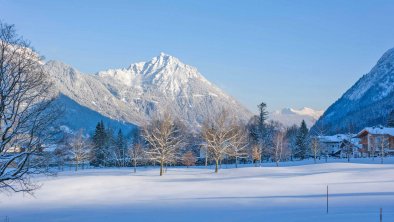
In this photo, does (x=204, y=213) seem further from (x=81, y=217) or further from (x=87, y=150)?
(x=87, y=150)

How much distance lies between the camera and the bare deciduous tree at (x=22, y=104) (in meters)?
15.8

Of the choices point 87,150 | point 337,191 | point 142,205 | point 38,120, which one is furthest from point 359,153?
point 38,120

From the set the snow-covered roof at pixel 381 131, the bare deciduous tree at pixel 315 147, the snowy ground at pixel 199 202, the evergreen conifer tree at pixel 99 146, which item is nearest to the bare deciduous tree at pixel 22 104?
the snowy ground at pixel 199 202

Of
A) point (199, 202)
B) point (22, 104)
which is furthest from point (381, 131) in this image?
point (22, 104)

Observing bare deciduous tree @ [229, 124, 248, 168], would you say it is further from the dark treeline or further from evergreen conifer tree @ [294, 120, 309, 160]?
evergreen conifer tree @ [294, 120, 309, 160]

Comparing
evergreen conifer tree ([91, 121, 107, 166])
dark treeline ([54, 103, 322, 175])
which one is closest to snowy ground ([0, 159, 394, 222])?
dark treeline ([54, 103, 322, 175])

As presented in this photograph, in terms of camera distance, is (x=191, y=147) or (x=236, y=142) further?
(x=191, y=147)

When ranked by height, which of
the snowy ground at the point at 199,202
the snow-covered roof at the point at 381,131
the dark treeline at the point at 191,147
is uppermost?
the snow-covered roof at the point at 381,131

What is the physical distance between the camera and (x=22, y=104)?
56.8 ft

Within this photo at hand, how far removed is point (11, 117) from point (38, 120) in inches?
41.6

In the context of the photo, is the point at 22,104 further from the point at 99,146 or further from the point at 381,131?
the point at 381,131

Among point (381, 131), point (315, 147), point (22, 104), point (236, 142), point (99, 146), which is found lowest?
point (99, 146)

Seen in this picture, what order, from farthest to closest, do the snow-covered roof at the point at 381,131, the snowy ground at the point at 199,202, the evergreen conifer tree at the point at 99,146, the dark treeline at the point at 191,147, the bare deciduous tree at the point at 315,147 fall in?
the snow-covered roof at the point at 381,131, the evergreen conifer tree at the point at 99,146, the bare deciduous tree at the point at 315,147, the dark treeline at the point at 191,147, the snowy ground at the point at 199,202

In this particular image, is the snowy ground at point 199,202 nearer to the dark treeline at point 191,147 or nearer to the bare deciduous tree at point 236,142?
the bare deciduous tree at point 236,142
